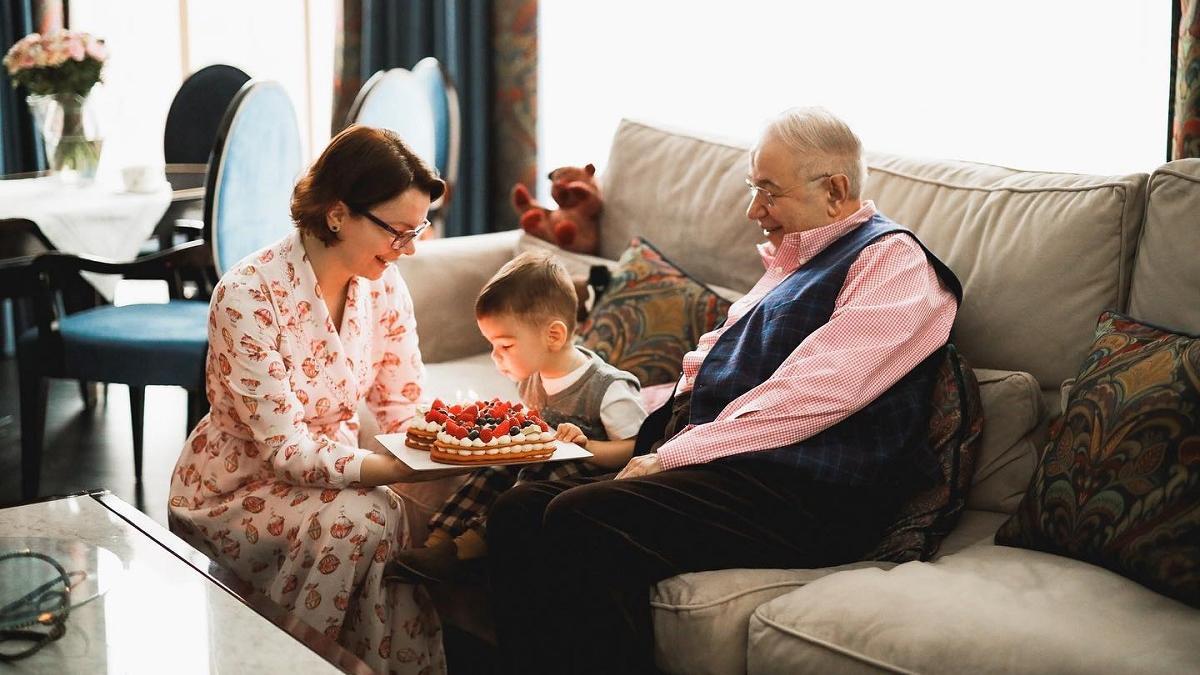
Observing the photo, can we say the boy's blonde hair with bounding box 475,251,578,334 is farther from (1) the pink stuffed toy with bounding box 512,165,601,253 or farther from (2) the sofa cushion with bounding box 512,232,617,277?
(1) the pink stuffed toy with bounding box 512,165,601,253

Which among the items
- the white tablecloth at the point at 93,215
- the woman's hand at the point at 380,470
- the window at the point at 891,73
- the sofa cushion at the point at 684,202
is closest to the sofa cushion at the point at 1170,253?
the window at the point at 891,73

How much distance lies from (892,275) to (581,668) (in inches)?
32.2

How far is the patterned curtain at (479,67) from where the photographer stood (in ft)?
14.4

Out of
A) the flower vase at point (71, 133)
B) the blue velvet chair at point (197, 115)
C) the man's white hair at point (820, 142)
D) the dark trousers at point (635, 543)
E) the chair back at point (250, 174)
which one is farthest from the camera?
the blue velvet chair at point (197, 115)

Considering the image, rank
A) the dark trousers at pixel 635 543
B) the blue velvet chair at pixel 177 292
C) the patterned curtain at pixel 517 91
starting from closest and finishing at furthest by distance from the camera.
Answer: the dark trousers at pixel 635 543 < the blue velvet chair at pixel 177 292 < the patterned curtain at pixel 517 91

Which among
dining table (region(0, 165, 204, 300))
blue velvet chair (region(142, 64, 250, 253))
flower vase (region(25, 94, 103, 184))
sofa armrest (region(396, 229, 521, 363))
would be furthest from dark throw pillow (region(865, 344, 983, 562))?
blue velvet chair (region(142, 64, 250, 253))

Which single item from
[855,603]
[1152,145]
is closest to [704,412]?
[855,603]

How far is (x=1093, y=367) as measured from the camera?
74.6 inches

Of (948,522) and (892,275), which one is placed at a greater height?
(892,275)

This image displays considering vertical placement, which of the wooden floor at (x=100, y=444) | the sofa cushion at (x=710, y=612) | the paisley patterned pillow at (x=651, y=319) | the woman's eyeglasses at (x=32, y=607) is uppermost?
the paisley patterned pillow at (x=651, y=319)

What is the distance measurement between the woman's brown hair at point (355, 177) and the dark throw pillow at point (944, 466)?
0.97 meters

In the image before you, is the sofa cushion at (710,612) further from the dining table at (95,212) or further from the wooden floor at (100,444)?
the dining table at (95,212)

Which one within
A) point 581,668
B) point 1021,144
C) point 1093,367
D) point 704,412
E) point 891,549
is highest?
point 1021,144

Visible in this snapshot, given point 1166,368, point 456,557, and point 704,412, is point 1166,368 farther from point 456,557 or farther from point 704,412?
point 456,557
